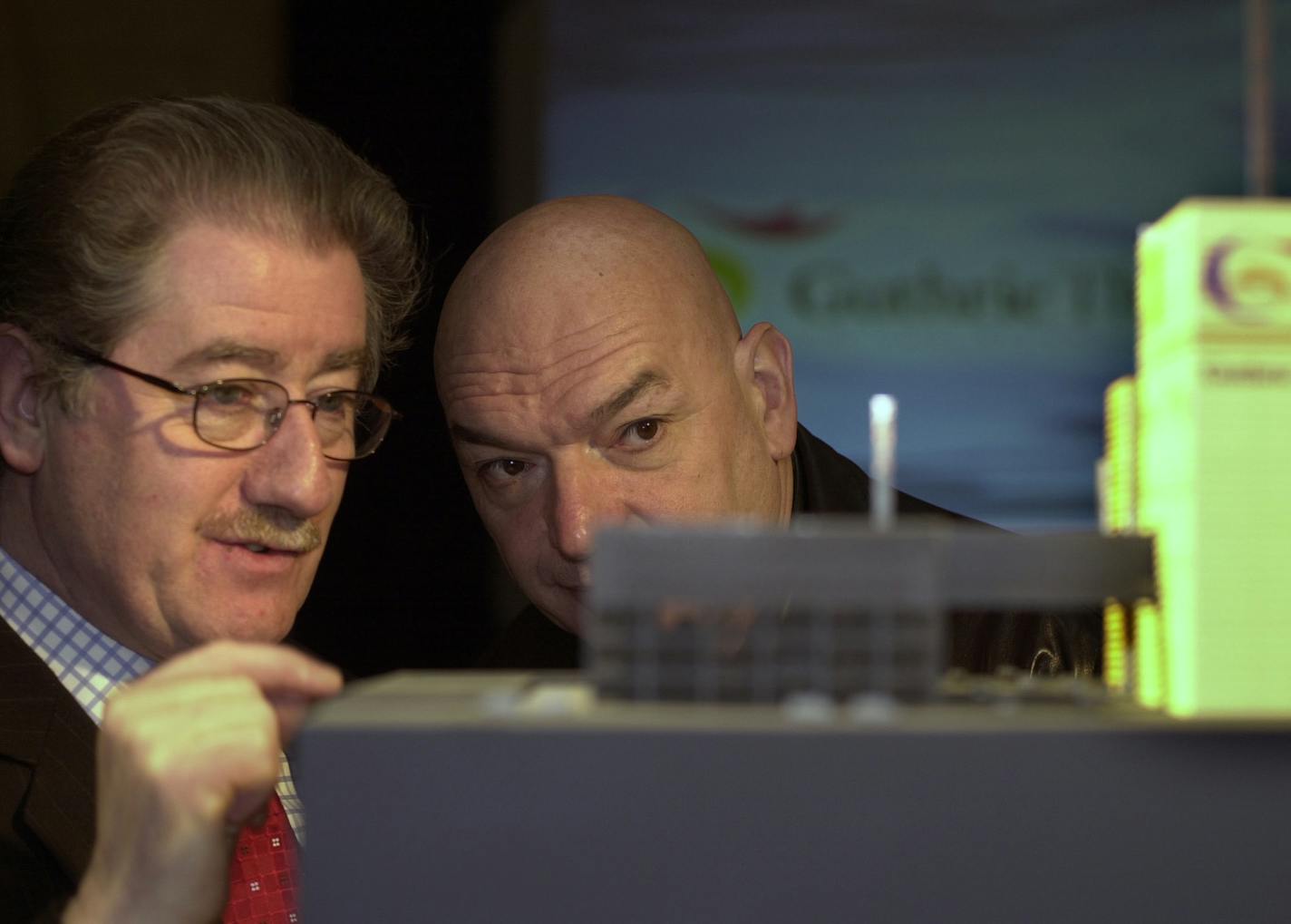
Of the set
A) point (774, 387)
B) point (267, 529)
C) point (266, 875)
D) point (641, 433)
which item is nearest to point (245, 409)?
point (267, 529)

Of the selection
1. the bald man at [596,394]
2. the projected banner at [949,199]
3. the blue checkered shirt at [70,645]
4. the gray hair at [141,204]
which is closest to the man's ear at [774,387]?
the bald man at [596,394]

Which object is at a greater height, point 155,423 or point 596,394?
point 596,394

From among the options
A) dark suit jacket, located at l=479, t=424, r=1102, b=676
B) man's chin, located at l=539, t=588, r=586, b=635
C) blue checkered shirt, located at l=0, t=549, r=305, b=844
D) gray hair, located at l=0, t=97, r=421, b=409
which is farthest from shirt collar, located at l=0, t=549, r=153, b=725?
dark suit jacket, located at l=479, t=424, r=1102, b=676

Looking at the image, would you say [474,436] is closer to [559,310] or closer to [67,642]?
[559,310]

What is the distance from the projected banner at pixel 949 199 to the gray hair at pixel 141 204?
3.06m

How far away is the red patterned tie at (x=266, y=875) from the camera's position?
1782mm

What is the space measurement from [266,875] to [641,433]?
3.41 ft

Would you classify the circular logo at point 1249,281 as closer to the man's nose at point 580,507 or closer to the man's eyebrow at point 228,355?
the man's eyebrow at point 228,355

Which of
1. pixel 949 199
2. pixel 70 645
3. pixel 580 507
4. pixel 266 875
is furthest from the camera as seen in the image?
pixel 949 199

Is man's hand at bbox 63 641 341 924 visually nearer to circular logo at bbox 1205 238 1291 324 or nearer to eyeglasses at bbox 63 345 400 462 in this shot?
eyeglasses at bbox 63 345 400 462

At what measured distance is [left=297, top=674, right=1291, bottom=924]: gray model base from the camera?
0.98 m

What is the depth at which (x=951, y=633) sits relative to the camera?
9.88ft

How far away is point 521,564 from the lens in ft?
8.55

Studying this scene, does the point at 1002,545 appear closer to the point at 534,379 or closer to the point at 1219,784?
the point at 1219,784
